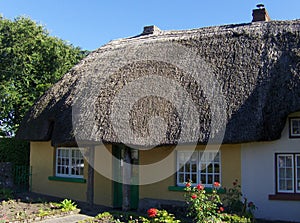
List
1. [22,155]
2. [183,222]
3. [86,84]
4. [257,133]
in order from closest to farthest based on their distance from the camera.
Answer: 1. [183,222]
2. [257,133]
3. [86,84]
4. [22,155]

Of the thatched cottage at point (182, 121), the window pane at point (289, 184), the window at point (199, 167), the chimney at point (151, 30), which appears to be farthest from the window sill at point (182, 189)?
the chimney at point (151, 30)

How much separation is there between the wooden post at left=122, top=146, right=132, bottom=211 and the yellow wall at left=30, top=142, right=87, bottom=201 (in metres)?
2.11

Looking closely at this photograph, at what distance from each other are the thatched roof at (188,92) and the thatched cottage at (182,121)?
3 cm

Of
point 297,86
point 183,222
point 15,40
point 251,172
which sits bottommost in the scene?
point 183,222

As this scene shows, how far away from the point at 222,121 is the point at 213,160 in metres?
1.48

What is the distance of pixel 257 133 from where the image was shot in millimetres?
10203

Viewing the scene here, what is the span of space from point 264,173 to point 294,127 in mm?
1520

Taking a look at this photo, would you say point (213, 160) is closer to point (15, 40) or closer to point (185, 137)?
point (185, 137)

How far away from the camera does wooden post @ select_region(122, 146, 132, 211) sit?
1175cm

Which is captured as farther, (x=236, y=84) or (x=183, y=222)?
(x=236, y=84)

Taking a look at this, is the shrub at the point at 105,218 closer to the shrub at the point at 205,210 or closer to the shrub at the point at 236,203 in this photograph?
the shrub at the point at 205,210

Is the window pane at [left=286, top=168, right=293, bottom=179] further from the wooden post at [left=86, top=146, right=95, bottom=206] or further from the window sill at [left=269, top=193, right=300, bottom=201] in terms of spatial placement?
the wooden post at [left=86, top=146, right=95, bottom=206]

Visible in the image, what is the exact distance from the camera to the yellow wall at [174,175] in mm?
11039

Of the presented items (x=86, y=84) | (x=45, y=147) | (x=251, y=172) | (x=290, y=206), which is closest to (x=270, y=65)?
(x=251, y=172)
